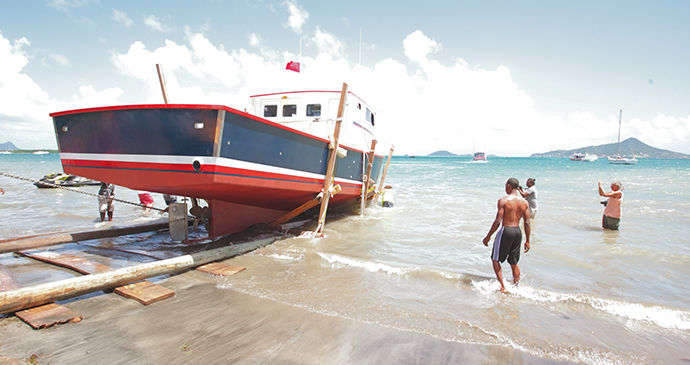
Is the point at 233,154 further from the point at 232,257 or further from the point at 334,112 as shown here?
the point at 334,112

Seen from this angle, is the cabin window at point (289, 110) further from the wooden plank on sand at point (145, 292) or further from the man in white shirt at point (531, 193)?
the man in white shirt at point (531, 193)

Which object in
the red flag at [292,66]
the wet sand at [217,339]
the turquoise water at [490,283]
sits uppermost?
the red flag at [292,66]

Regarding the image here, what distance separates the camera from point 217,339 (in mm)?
3279

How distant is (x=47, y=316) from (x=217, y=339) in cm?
183

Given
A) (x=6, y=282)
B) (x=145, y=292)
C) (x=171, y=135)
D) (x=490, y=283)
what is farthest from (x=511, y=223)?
(x=6, y=282)

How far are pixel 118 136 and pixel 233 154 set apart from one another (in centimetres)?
193

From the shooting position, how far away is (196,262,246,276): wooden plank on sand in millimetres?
5102

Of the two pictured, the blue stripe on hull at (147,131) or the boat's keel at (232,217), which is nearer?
the blue stripe on hull at (147,131)

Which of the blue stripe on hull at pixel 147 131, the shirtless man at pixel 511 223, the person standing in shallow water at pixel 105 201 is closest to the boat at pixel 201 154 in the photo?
the blue stripe on hull at pixel 147 131

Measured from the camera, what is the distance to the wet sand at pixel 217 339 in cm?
296

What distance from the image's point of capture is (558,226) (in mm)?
10086

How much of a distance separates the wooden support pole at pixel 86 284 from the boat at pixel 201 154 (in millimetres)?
1244

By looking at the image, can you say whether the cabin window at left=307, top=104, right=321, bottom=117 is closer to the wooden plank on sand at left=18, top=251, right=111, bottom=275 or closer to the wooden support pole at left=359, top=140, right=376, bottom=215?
the wooden support pole at left=359, top=140, right=376, bottom=215

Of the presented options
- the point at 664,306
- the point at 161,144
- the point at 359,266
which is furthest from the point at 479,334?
the point at 161,144
